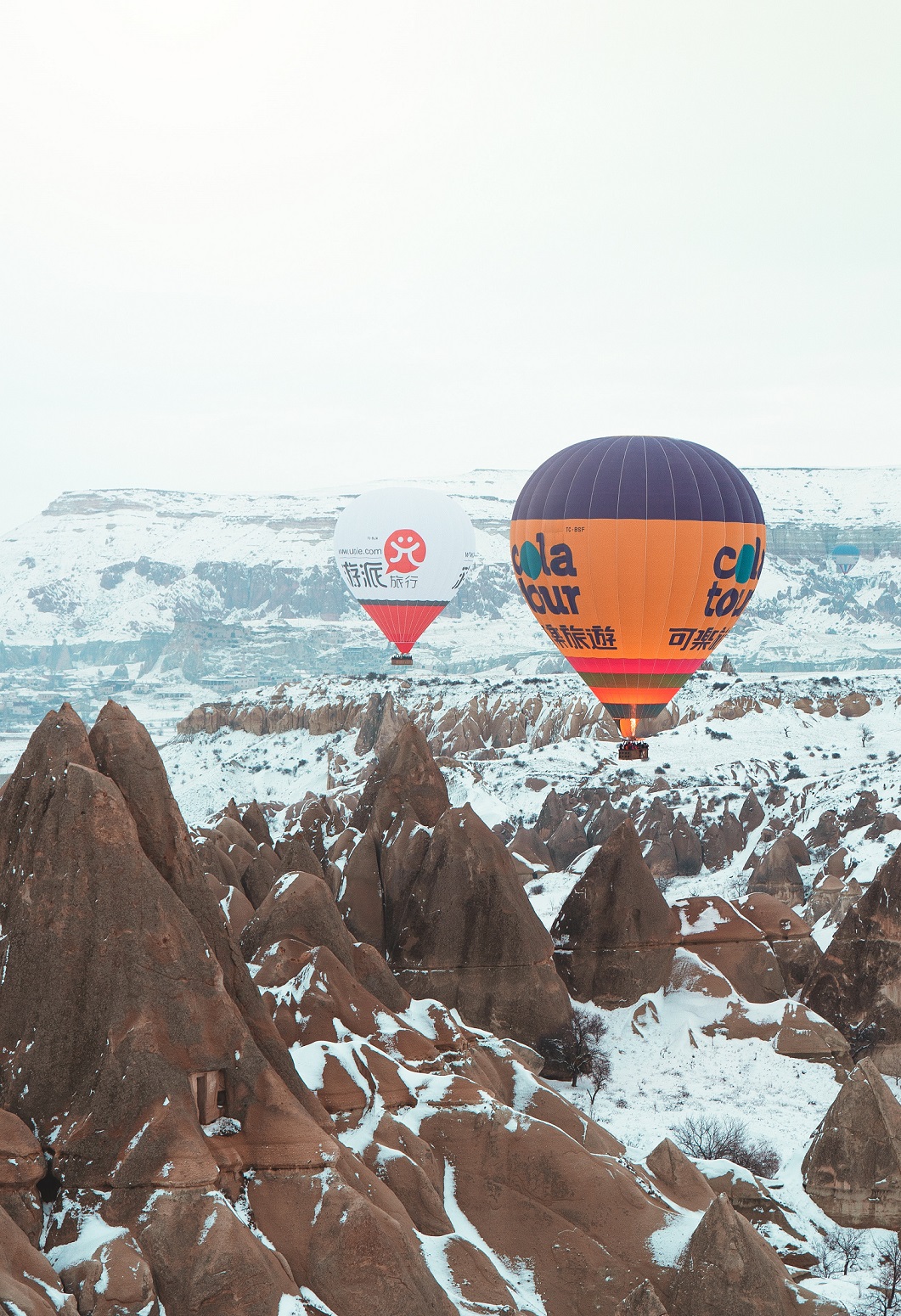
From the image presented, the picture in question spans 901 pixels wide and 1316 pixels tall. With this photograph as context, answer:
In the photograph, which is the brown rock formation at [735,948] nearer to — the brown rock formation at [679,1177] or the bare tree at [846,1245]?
the bare tree at [846,1245]

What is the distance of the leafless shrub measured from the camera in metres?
30.5

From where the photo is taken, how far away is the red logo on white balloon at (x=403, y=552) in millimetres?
95312

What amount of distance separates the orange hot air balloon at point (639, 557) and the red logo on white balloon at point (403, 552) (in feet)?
139

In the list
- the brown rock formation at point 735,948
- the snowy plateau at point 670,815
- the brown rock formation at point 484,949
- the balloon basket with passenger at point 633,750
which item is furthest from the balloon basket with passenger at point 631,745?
the brown rock formation at point 484,949

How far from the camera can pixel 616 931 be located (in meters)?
40.2

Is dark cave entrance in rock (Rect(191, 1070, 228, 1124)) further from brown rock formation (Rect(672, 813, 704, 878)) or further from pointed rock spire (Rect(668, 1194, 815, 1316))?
brown rock formation (Rect(672, 813, 704, 878))

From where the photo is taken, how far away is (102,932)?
1775cm

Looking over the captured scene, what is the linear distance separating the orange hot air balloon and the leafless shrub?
20766 millimetres

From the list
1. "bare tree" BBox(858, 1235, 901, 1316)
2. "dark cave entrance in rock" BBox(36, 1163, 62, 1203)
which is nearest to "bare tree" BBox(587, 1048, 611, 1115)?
"bare tree" BBox(858, 1235, 901, 1316)

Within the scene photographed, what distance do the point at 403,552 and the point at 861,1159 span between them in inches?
2777

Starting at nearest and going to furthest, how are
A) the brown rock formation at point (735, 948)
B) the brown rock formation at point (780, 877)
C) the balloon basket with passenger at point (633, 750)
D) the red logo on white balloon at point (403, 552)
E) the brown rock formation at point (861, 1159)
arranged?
the brown rock formation at point (861, 1159) < the brown rock formation at point (735, 948) < the balloon basket with passenger at point (633, 750) < the brown rock formation at point (780, 877) < the red logo on white balloon at point (403, 552)

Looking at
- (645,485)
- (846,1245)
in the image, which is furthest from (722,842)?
(846,1245)

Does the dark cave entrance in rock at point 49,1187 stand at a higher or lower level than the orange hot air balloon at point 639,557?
lower

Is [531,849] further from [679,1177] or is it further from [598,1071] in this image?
[679,1177]
